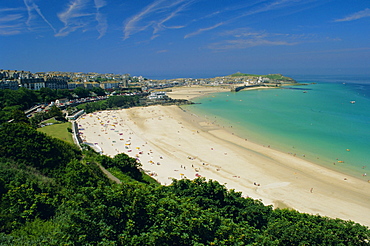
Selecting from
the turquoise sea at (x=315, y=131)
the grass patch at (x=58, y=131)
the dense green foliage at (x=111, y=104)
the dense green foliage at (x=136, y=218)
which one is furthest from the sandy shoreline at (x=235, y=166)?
the dense green foliage at (x=111, y=104)

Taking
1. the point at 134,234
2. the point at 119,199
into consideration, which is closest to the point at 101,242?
the point at 134,234

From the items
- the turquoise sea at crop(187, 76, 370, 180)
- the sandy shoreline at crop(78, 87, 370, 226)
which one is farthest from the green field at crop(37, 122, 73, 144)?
the turquoise sea at crop(187, 76, 370, 180)

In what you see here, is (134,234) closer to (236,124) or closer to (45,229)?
(45,229)

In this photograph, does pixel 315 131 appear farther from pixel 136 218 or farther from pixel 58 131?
pixel 58 131

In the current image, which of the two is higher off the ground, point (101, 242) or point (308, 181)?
point (101, 242)

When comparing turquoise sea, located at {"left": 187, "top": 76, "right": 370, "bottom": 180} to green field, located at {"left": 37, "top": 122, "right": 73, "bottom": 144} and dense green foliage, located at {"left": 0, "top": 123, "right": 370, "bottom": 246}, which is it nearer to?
dense green foliage, located at {"left": 0, "top": 123, "right": 370, "bottom": 246}

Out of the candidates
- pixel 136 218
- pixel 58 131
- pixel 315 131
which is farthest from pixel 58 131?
pixel 315 131
